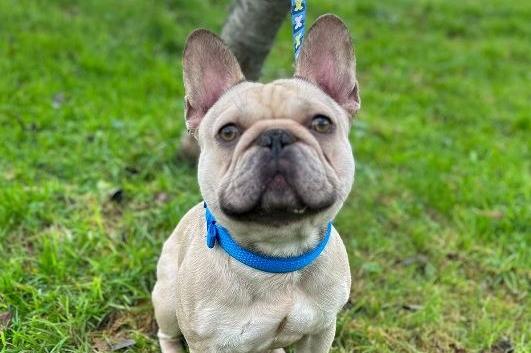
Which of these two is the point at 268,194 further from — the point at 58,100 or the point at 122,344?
the point at 58,100

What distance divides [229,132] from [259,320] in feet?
2.62

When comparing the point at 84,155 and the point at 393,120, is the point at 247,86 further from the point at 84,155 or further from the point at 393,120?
the point at 393,120

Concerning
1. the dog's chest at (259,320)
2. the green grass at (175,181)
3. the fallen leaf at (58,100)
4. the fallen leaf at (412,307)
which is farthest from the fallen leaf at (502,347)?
the fallen leaf at (58,100)

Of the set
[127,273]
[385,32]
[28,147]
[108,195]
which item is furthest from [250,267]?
[385,32]

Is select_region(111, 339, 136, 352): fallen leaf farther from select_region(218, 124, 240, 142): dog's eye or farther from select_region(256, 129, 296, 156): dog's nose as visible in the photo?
select_region(256, 129, 296, 156): dog's nose

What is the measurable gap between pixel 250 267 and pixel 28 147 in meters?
3.05

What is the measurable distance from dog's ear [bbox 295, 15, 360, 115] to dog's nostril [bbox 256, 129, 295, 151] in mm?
610

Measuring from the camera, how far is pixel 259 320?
8.91ft

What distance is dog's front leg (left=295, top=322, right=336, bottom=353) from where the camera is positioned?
3.06 metres

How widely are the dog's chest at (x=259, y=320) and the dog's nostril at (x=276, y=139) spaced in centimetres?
72

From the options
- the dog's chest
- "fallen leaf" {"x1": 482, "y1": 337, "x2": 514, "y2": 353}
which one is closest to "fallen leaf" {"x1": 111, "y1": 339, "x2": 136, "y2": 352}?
the dog's chest

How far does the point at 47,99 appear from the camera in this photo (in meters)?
5.77

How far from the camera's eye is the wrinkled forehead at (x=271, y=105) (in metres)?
2.57

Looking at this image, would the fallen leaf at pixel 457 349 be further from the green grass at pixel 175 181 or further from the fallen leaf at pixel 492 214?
the fallen leaf at pixel 492 214
